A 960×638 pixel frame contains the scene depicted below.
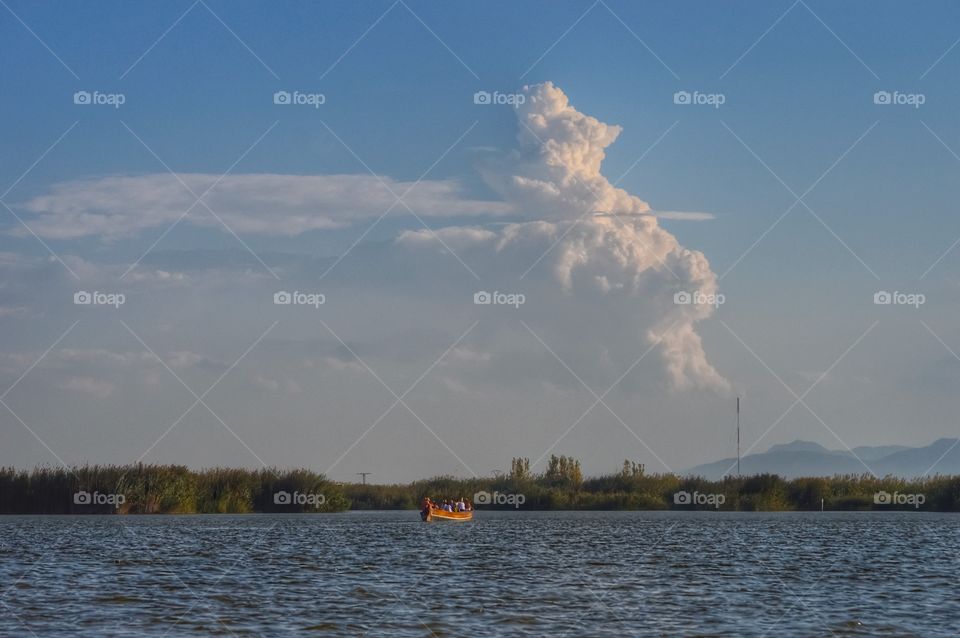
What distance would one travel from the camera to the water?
29750mm

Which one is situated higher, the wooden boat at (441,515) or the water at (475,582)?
the wooden boat at (441,515)

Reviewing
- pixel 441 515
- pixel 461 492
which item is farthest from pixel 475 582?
pixel 461 492

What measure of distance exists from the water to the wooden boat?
14081 millimetres

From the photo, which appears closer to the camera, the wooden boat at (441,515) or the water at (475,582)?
the water at (475,582)

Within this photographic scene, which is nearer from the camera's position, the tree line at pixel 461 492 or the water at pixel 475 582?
the water at pixel 475 582

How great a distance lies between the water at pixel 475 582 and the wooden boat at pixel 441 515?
1408 cm

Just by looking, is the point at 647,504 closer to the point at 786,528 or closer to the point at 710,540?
the point at 786,528

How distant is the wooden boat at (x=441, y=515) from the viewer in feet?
266

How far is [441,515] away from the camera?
82.9 m

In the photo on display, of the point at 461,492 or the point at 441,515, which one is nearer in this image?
the point at 441,515

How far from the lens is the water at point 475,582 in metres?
29.8

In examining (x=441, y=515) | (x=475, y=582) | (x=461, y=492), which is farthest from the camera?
(x=461, y=492)

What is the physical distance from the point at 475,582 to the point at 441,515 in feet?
146

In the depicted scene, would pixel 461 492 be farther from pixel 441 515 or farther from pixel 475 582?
pixel 475 582
